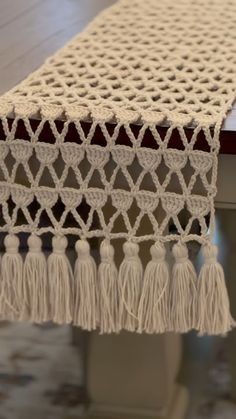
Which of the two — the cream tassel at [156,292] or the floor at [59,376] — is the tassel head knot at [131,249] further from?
the floor at [59,376]

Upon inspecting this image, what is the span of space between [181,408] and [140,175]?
56cm

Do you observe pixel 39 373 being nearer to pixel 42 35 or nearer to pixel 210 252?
pixel 42 35

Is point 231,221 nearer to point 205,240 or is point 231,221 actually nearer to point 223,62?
point 223,62

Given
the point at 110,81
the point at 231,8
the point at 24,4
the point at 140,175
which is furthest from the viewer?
the point at 24,4

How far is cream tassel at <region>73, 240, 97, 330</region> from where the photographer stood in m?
0.81

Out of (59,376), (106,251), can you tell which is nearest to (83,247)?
(106,251)

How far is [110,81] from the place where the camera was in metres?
0.90

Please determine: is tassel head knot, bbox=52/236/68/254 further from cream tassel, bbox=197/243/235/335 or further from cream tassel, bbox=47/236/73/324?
cream tassel, bbox=197/243/235/335

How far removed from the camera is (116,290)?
816 mm

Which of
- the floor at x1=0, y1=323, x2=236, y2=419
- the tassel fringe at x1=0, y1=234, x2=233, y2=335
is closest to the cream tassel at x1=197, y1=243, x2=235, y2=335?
the tassel fringe at x1=0, y1=234, x2=233, y2=335

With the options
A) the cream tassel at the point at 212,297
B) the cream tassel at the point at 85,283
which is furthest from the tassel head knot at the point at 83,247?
the cream tassel at the point at 212,297

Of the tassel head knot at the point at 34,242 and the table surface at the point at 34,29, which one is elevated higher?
the table surface at the point at 34,29

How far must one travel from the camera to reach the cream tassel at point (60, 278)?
820mm

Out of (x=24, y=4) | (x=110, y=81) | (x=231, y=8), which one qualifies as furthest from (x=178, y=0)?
(x=110, y=81)
